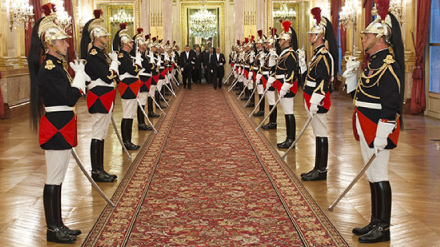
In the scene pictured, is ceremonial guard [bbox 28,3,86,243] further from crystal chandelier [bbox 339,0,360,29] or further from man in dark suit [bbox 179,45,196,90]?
man in dark suit [bbox 179,45,196,90]

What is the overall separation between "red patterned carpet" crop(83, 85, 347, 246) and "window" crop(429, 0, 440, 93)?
17.0ft

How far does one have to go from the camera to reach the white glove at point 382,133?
4316 millimetres

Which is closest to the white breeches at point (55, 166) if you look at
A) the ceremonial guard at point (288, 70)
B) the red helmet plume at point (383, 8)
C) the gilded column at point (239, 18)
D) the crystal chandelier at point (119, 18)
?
the red helmet plume at point (383, 8)

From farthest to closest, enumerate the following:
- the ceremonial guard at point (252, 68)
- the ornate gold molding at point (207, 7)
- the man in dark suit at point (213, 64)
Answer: the ornate gold molding at point (207, 7) < the man in dark suit at point (213, 64) < the ceremonial guard at point (252, 68)

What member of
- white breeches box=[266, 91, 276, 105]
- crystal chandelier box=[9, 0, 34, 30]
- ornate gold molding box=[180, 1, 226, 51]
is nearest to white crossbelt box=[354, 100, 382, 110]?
white breeches box=[266, 91, 276, 105]

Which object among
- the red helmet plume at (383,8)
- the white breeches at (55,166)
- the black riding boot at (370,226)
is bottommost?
the black riding boot at (370,226)

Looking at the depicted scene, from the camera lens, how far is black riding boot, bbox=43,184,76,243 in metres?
4.57

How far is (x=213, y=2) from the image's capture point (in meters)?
28.6

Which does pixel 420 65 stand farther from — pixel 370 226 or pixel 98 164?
pixel 370 226

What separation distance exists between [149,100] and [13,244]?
8755 mm

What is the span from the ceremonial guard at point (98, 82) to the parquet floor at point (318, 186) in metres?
0.32

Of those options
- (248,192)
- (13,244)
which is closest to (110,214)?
(13,244)

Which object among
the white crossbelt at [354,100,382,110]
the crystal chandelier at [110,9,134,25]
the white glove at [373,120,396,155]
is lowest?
the white glove at [373,120,396,155]

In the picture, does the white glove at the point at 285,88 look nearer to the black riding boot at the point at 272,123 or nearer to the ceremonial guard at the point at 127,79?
the ceremonial guard at the point at 127,79
